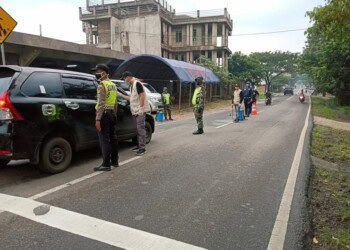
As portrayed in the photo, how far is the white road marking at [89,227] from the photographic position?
122 inches

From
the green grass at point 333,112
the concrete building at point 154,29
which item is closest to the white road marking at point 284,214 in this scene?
the green grass at point 333,112

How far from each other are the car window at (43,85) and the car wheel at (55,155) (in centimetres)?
77

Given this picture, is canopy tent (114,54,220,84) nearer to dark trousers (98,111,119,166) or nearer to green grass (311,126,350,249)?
green grass (311,126,350,249)

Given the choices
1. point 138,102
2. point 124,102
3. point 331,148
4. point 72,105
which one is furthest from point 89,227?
point 331,148

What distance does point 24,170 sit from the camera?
18.1 ft

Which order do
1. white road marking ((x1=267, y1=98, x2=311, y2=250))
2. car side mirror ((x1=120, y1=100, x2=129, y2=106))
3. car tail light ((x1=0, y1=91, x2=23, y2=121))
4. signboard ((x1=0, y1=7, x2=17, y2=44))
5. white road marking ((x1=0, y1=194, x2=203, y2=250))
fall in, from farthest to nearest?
1. signboard ((x1=0, y1=7, x2=17, y2=44))
2. car side mirror ((x1=120, y1=100, x2=129, y2=106))
3. car tail light ((x1=0, y1=91, x2=23, y2=121))
4. white road marking ((x1=267, y1=98, x2=311, y2=250))
5. white road marking ((x1=0, y1=194, x2=203, y2=250))

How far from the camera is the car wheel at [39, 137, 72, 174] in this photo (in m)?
5.09

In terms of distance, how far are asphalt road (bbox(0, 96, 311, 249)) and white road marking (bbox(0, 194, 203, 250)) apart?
0.23 feet

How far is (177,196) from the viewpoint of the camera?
4406 millimetres

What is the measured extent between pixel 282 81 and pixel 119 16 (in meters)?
66.8

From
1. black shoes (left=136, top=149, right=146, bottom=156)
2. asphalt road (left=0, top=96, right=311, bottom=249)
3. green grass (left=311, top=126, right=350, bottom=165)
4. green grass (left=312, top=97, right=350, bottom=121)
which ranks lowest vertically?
green grass (left=312, top=97, right=350, bottom=121)

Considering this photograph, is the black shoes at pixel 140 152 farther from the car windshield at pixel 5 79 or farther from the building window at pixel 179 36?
the building window at pixel 179 36

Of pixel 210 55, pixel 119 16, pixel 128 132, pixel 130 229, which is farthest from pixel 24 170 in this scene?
pixel 210 55

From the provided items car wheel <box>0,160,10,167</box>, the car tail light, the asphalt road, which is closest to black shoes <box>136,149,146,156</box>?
the asphalt road
